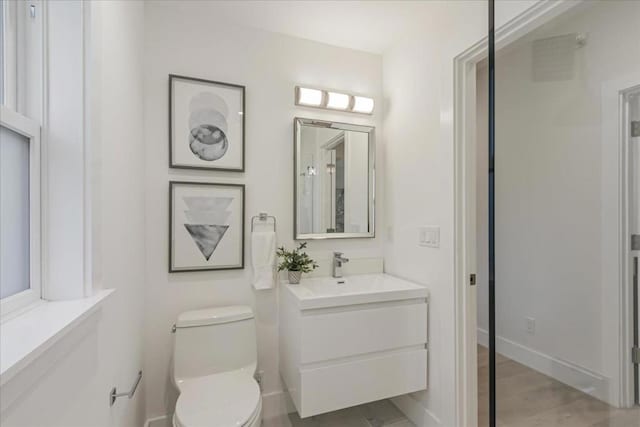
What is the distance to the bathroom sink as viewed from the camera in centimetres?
159

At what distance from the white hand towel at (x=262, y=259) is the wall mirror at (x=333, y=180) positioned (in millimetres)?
221

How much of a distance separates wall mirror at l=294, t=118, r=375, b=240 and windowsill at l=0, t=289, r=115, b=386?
1.31 metres

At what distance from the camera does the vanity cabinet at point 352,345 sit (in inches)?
61.3

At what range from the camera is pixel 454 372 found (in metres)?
1.61

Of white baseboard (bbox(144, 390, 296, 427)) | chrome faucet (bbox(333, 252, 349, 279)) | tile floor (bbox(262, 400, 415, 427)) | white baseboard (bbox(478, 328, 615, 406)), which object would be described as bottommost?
tile floor (bbox(262, 400, 415, 427))

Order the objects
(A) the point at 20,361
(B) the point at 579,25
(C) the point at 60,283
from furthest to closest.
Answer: (B) the point at 579,25 → (C) the point at 60,283 → (A) the point at 20,361

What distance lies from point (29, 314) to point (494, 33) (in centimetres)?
204

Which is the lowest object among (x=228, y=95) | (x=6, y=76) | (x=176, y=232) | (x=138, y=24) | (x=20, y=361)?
(x=20, y=361)

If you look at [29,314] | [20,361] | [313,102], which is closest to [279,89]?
[313,102]

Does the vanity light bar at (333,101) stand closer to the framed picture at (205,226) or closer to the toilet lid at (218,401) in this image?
the framed picture at (205,226)

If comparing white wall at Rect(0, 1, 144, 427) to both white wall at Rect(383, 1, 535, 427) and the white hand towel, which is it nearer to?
the white hand towel

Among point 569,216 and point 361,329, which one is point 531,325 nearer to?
point 569,216

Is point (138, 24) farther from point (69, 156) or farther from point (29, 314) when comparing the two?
point (29, 314)

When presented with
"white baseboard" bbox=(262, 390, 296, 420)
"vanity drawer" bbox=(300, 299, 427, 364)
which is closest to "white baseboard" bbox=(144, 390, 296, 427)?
"white baseboard" bbox=(262, 390, 296, 420)
